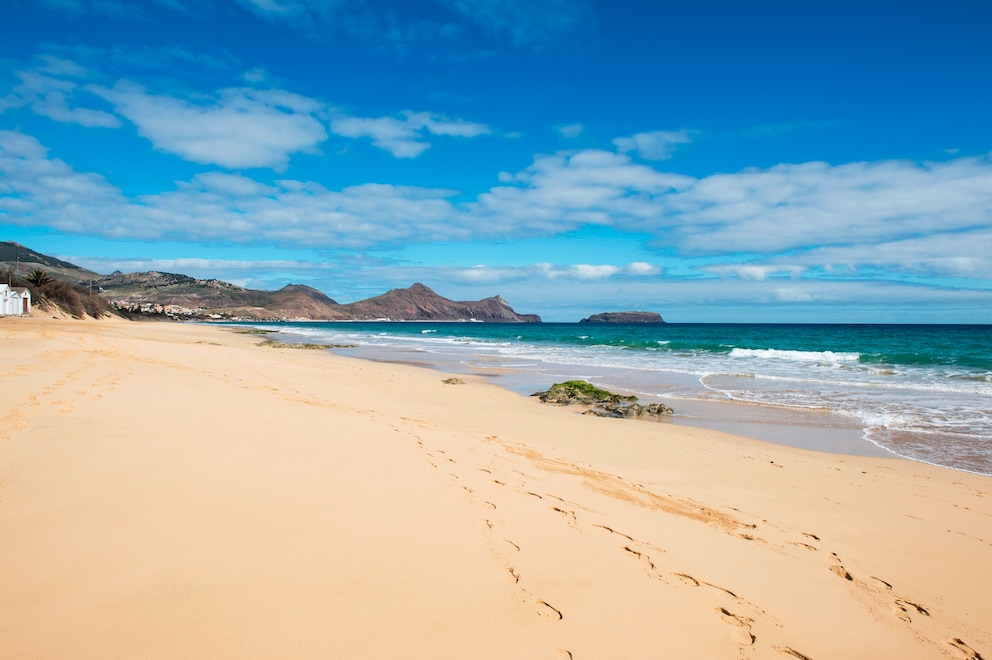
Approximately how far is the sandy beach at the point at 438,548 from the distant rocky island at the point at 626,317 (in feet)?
491

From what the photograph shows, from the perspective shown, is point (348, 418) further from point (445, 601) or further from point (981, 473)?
point (981, 473)

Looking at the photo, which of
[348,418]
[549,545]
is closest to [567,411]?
[348,418]

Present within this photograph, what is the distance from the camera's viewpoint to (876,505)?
554 centimetres

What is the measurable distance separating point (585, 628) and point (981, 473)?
7732mm

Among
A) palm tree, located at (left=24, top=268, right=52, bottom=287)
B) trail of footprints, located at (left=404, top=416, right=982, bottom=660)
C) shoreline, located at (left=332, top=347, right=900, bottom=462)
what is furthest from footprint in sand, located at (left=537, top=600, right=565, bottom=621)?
palm tree, located at (left=24, top=268, right=52, bottom=287)

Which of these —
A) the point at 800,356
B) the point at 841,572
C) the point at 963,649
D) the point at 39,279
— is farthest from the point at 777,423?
the point at 39,279

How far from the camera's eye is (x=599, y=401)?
1247cm

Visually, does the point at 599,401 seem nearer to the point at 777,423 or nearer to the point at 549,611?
the point at 777,423

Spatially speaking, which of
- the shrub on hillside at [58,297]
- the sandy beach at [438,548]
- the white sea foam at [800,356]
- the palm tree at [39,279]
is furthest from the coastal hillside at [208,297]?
the sandy beach at [438,548]

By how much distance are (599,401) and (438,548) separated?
9578mm

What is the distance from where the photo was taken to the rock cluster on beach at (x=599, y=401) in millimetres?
11266

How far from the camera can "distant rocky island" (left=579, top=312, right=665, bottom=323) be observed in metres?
155

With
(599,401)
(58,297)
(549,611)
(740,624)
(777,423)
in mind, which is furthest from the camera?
(58,297)

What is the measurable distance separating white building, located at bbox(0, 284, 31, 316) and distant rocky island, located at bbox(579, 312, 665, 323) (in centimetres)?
13123
